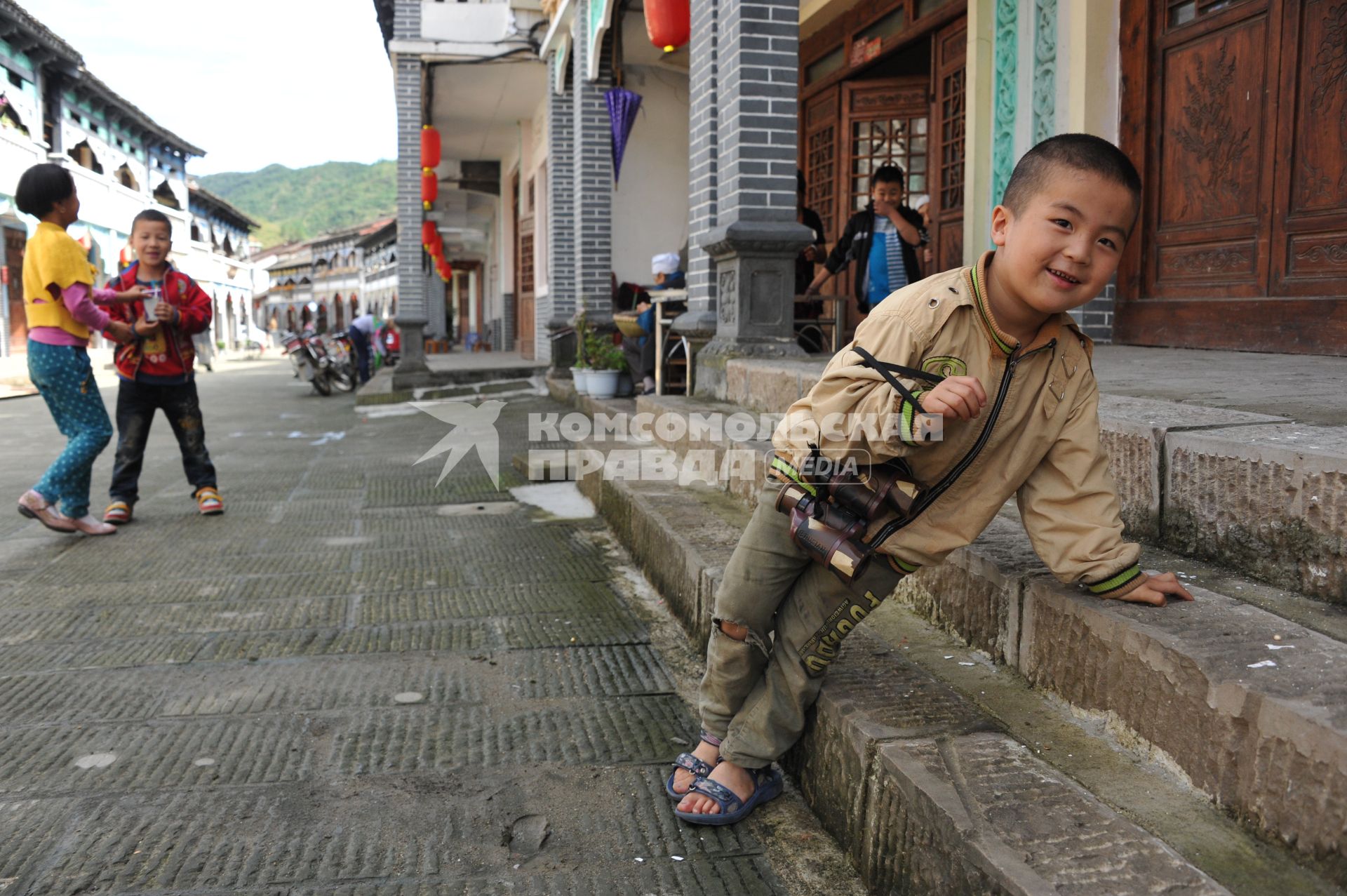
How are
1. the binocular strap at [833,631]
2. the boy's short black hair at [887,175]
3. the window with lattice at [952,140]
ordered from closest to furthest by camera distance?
the binocular strap at [833,631]
the boy's short black hair at [887,175]
the window with lattice at [952,140]

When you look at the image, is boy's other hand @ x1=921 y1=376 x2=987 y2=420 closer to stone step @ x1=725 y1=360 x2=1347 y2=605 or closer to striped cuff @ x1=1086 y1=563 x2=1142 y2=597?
striped cuff @ x1=1086 y1=563 x2=1142 y2=597

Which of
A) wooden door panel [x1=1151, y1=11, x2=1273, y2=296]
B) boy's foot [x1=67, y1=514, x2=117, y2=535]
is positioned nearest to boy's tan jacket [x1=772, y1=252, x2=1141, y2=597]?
wooden door panel [x1=1151, y1=11, x2=1273, y2=296]

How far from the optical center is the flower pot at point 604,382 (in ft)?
27.1

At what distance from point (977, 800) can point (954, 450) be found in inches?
25.0

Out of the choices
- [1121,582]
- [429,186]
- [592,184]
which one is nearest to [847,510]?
[1121,582]

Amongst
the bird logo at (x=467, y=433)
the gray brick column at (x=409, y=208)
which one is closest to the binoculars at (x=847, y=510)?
the bird logo at (x=467, y=433)

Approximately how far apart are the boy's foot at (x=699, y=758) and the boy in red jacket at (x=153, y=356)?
358 centimetres

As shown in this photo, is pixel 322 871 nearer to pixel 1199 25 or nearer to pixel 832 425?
pixel 832 425

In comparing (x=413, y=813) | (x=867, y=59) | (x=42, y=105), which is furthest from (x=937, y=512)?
(x=42, y=105)

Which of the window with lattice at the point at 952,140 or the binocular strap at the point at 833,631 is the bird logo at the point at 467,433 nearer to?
the window with lattice at the point at 952,140

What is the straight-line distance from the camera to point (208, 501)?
5035 millimetres

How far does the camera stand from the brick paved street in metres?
1.83

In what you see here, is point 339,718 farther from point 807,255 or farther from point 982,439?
point 807,255

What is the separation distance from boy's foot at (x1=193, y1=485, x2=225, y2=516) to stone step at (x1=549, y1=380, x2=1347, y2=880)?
3926 millimetres
